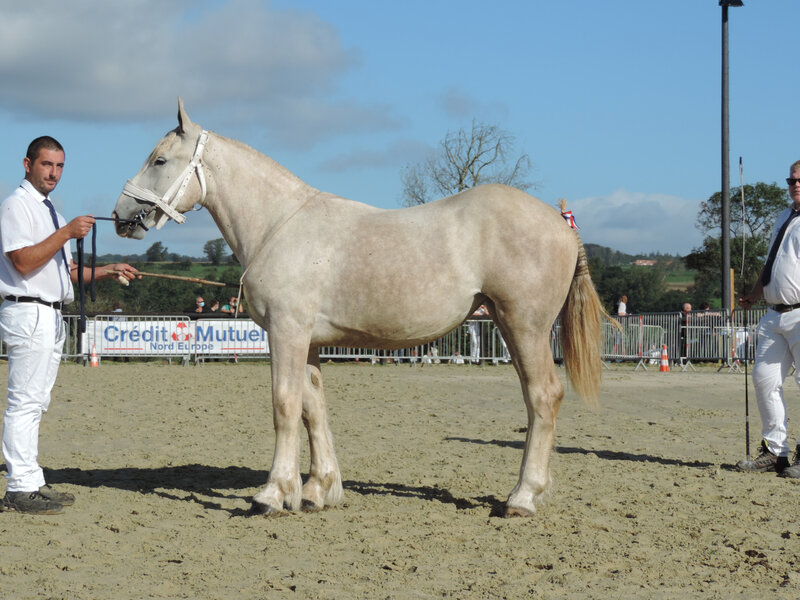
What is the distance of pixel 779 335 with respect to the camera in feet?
23.6

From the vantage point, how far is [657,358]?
22500mm

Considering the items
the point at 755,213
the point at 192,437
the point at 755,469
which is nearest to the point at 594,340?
the point at 755,469

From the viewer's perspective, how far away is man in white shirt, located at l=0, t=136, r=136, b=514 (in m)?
5.46

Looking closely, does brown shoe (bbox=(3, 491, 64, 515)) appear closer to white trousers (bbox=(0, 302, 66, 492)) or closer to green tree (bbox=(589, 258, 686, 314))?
white trousers (bbox=(0, 302, 66, 492))

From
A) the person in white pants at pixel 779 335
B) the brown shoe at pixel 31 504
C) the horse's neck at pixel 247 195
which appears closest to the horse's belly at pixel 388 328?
the horse's neck at pixel 247 195

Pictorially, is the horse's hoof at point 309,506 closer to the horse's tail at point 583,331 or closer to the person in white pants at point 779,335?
the horse's tail at point 583,331

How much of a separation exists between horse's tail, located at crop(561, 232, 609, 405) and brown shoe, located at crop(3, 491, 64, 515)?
3733 millimetres

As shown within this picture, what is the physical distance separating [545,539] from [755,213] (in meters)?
46.4

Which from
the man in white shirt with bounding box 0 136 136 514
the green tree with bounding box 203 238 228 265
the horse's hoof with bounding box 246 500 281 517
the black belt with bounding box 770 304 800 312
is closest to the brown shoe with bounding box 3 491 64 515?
the man in white shirt with bounding box 0 136 136 514

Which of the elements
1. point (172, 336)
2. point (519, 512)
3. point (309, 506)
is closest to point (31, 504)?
point (309, 506)

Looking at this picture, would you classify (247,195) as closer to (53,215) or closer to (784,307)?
(53,215)

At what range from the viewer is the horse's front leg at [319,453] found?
5941 millimetres

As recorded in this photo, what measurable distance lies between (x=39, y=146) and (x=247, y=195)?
4.72 feet

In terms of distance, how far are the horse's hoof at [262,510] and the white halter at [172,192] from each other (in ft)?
6.68
